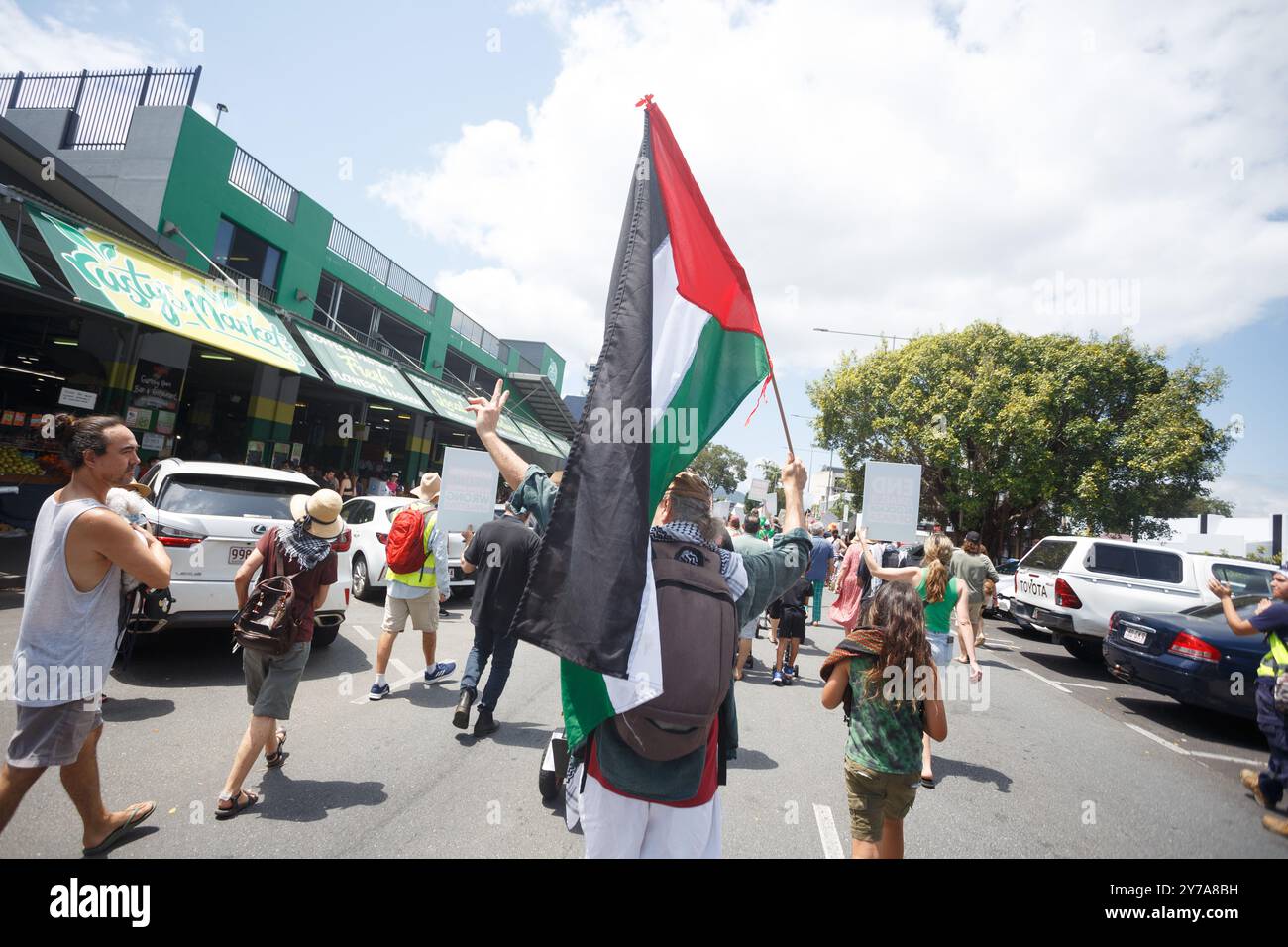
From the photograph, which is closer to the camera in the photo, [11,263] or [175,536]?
[175,536]

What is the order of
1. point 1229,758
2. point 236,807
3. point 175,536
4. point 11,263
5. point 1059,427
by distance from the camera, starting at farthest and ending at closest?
point 1059,427 < point 11,263 < point 1229,758 < point 175,536 < point 236,807

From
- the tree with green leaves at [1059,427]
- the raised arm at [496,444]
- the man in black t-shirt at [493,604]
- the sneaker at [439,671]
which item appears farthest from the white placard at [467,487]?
the tree with green leaves at [1059,427]

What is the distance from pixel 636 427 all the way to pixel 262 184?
1838 cm

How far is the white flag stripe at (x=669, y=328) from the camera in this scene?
2119mm

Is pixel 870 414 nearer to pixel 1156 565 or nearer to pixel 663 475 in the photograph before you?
pixel 1156 565

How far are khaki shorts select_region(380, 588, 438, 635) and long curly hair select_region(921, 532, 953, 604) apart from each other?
174 inches

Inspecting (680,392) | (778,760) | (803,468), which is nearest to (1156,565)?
(778,760)

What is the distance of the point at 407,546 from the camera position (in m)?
5.62

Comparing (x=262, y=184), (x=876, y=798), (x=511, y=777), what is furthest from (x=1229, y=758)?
(x=262, y=184)

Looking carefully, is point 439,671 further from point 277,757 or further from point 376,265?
point 376,265

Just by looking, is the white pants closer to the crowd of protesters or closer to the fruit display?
the crowd of protesters

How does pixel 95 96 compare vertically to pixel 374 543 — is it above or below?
above

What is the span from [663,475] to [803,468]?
A: 34.3 inches

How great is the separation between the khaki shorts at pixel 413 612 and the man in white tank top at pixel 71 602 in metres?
2.82
